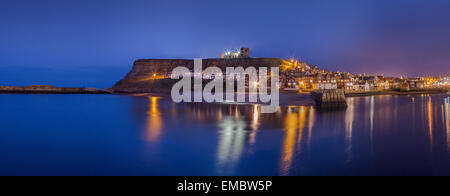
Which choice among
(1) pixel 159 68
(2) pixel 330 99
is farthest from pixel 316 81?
(1) pixel 159 68

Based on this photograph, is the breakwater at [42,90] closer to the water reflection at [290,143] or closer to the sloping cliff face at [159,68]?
the sloping cliff face at [159,68]

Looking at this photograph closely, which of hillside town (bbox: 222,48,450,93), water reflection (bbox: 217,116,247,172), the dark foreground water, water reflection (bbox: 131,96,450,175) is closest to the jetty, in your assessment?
water reflection (bbox: 131,96,450,175)

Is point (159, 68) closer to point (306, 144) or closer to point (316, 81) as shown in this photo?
point (316, 81)

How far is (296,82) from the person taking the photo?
75125 mm

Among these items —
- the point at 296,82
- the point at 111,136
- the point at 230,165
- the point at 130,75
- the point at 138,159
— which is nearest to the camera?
the point at 230,165

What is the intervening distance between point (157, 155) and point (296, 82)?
2635 inches

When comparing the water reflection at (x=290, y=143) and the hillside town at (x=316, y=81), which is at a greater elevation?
the hillside town at (x=316, y=81)

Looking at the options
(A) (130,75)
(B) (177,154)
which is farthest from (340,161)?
(A) (130,75)

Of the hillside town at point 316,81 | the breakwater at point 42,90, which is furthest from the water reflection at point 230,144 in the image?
the breakwater at point 42,90

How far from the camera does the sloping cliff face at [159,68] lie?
86812mm

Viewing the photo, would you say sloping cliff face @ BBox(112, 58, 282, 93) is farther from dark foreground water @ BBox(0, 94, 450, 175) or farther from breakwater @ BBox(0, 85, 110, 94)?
dark foreground water @ BBox(0, 94, 450, 175)

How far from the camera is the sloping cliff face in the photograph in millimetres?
86812

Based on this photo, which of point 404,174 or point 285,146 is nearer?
point 404,174
